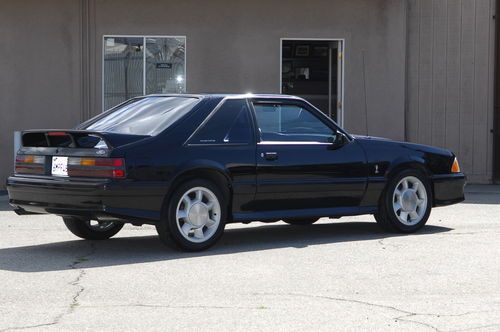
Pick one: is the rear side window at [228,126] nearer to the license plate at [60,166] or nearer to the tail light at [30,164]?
the license plate at [60,166]

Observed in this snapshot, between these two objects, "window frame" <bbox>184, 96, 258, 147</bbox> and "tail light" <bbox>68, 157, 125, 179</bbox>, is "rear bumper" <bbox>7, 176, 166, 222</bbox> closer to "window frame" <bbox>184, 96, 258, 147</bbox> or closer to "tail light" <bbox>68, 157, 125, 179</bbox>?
"tail light" <bbox>68, 157, 125, 179</bbox>

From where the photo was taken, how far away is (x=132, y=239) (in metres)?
9.91

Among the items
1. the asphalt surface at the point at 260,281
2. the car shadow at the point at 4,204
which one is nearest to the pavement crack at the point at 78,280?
the asphalt surface at the point at 260,281

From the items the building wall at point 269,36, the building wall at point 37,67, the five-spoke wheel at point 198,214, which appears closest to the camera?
the five-spoke wheel at point 198,214

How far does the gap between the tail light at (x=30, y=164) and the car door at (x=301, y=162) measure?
202cm

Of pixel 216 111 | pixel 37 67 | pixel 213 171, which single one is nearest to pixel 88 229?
pixel 213 171

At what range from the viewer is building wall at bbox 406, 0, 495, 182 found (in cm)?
1764

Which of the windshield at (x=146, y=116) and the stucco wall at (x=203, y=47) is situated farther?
the stucco wall at (x=203, y=47)

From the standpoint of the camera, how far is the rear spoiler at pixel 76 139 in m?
8.35

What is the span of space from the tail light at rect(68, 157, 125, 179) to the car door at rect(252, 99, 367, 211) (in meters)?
1.50

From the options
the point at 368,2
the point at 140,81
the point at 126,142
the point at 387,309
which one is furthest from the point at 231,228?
Result: the point at 368,2

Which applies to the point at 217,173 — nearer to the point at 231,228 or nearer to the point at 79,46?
the point at 231,228

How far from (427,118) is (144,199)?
10235mm

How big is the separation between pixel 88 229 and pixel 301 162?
225 centimetres
